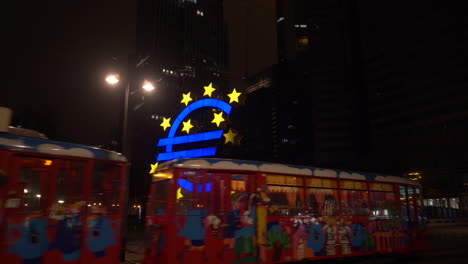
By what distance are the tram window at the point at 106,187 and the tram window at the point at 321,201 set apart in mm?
5552

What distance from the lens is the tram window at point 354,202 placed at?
11.4 metres

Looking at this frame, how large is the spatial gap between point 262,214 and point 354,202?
3882 mm

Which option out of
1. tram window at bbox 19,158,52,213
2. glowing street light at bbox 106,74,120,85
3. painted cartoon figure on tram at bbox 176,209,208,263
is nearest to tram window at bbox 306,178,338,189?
painted cartoon figure on tram at bbox 176,209,208,263

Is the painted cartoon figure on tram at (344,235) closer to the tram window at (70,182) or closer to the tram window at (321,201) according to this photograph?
the tram window at (321,201)

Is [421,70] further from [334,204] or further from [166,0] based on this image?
[166,0]

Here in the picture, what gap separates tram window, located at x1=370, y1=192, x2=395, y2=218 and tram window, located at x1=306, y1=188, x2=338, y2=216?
1.89m

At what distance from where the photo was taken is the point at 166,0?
135750mm

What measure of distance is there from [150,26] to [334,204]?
13850 centimetres

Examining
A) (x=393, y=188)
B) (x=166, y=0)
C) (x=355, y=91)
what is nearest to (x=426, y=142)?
(x=355, y=91)

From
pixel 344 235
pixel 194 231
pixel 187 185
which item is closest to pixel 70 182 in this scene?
pixel 187 185

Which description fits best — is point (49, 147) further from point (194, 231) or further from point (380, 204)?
point (380, 204)

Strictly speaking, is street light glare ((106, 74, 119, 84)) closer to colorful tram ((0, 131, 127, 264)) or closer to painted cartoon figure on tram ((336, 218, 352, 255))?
colorful tram ((0, 131, 127, 264))

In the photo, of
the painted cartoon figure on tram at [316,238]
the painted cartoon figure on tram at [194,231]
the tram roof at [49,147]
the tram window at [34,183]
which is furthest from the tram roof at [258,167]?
the tram window at [34,183]

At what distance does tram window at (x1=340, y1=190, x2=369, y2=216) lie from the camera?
11406 millimetres
